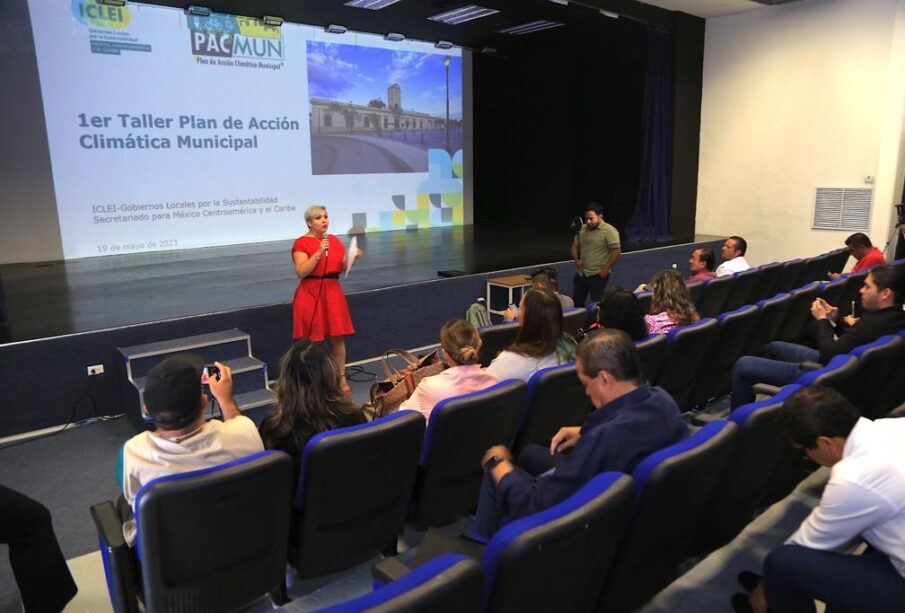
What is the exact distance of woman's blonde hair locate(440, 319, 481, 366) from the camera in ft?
8.42

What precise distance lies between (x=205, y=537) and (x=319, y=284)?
2810mm

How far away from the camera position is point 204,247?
8797 mm

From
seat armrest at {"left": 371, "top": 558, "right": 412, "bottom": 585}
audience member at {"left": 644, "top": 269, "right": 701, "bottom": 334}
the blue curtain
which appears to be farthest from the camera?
the blue curtain

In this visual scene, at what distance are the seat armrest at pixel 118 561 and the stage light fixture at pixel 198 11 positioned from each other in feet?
25.5

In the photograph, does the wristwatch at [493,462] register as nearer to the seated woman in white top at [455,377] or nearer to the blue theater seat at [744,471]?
the seated woman in white top at [455,377]

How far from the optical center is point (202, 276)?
22.1ft

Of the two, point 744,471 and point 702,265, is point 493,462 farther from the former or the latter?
point 702,265

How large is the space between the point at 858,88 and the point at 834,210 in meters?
1.50

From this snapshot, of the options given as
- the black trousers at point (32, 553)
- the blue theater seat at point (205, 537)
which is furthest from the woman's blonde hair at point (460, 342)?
the black trousers at point (32, 553)

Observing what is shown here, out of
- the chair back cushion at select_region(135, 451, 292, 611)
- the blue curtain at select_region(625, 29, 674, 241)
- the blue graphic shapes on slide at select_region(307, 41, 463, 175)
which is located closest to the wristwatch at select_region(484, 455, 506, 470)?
the chair back cushion at select_region(135, 451, 292, 611)

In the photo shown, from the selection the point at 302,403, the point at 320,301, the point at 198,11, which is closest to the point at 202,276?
the point at 320,301

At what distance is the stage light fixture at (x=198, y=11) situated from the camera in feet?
26.2

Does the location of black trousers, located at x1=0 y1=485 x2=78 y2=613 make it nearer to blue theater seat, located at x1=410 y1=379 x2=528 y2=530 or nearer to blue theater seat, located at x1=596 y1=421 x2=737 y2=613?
blue theater seat, located at x1=410 y1=379 x2=528 y2=530

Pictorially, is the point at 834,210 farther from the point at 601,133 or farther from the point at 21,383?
the point at 21,383
